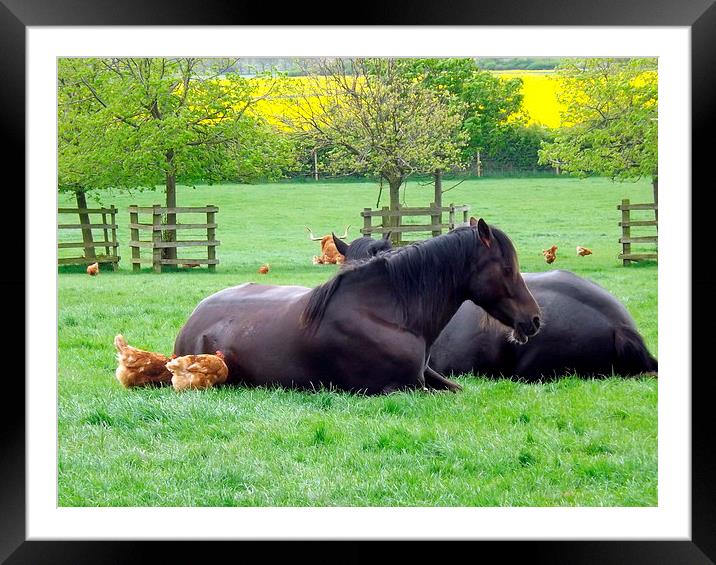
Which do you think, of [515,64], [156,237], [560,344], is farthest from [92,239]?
[560,344]

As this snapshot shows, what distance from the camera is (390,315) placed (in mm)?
6910

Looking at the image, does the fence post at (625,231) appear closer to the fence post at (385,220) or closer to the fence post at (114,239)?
the fence post at (385,220)

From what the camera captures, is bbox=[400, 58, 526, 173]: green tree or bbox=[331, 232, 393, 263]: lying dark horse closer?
bbox=[331, 232, 393, 263]: lying dark horse

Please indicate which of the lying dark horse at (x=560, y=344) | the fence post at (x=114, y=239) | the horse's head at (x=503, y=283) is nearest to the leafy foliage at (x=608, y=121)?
the lying dark horse at (x=560, y=344)

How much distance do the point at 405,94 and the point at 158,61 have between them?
433 centimetres

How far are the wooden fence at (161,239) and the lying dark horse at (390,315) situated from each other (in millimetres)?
8612

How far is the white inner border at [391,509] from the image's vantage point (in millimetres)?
4035

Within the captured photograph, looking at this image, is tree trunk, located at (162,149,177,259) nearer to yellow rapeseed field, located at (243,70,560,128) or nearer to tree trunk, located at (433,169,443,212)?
yellow rapeseed field, located at (243,70,560,128)

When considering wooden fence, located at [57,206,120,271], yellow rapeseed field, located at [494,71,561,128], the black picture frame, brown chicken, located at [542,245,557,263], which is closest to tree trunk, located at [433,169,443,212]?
brown chicken, located at [542,245,557,263]

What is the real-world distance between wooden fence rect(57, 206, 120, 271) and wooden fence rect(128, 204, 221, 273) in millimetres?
342

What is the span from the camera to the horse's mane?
6.85 metres
